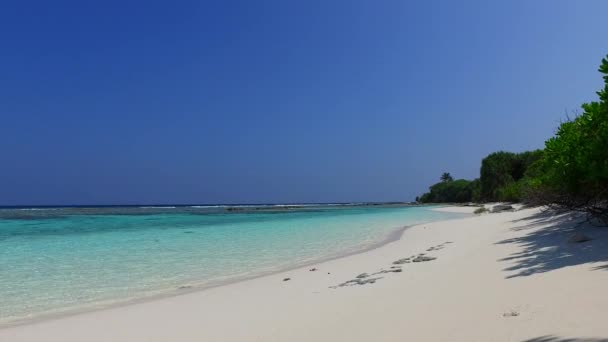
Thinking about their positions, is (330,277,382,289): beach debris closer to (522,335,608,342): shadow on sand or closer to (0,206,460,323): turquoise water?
(0,206,460,323): turquoise water

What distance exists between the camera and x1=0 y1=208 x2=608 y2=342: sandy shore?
4.01 metres

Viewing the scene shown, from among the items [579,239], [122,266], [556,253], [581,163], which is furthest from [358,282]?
[122,266]

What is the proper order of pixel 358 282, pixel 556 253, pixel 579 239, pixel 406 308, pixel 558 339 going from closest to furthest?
pixel 558 339 < pixel 406 308 < pixel 556 253 < pixel 358 282 < pixel 579 239

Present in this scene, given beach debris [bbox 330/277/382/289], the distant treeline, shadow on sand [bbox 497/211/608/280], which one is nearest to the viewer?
shadow on sand [bbox 497/211/608/280]

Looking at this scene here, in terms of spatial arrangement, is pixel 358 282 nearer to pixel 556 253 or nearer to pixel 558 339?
pixel 556 253

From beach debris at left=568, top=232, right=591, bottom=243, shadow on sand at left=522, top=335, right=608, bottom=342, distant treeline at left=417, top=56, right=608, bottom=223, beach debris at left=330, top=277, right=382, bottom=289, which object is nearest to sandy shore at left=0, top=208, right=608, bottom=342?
shadow on sand at left=522, top=335, right=608, bottom=342

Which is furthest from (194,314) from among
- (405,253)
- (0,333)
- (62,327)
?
(405,253)

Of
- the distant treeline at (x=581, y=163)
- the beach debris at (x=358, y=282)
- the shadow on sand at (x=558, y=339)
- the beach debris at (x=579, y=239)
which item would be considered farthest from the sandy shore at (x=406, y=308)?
the distant treeline at (x=581, y=163)

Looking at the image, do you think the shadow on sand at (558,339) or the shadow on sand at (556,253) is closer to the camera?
the shadow on sand at (558,339)

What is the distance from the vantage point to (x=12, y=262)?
1272 centimetres

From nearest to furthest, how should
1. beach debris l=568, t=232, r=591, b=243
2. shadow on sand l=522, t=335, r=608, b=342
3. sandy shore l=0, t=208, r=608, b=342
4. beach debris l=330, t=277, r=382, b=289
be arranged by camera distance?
shadow on sand l=522, t=335, r=608, b=342
sandy shore l=0, t=208, r=608, b=342
beach debris l=330, t=277, r=382, b=289
beach debris l=568, t=232, r=591, b=243

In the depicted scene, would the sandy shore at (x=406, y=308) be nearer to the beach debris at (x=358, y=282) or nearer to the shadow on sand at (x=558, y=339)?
the shadow on sand at (x=558, y=339)

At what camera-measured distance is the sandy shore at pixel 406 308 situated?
4012mm

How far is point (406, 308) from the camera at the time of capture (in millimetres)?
5180
